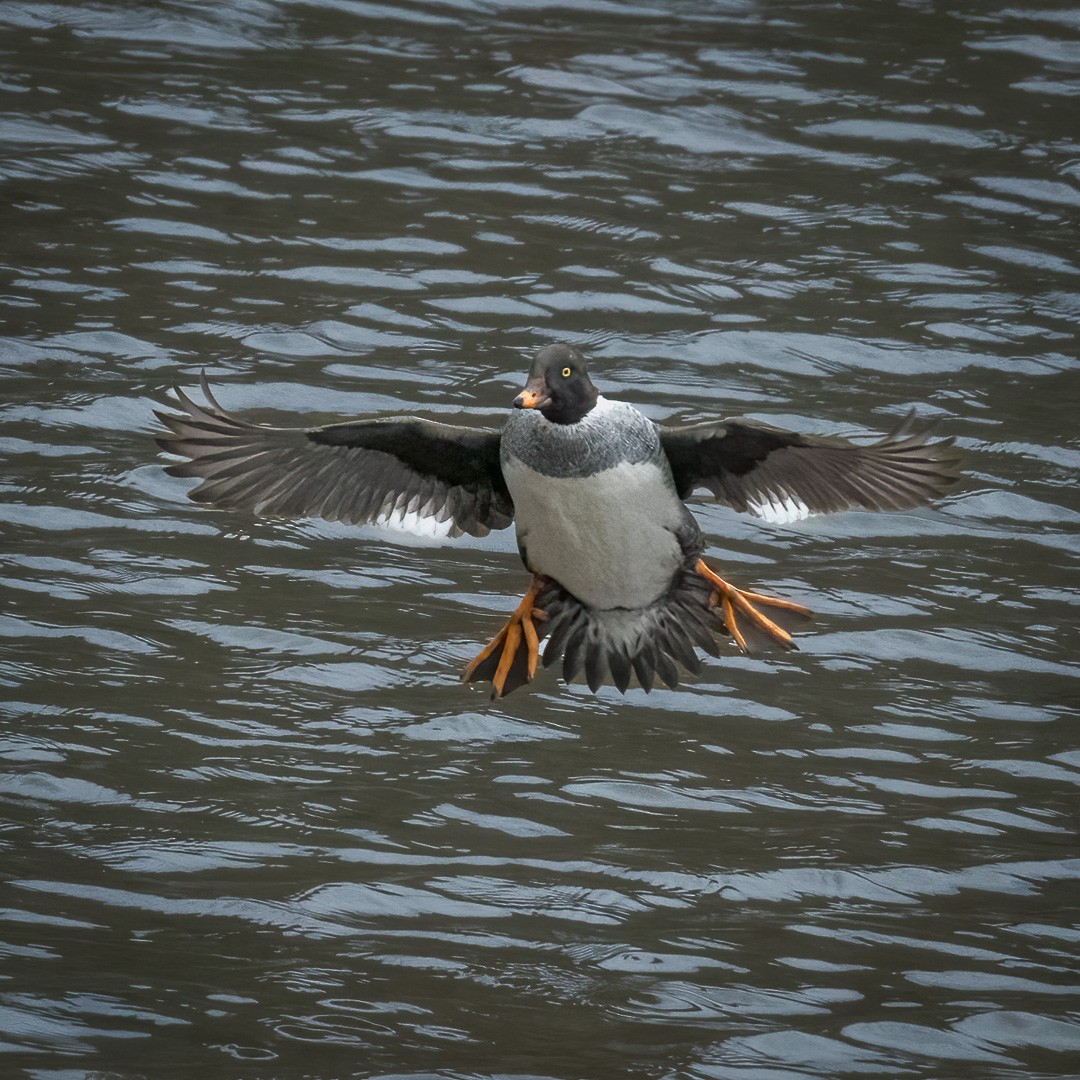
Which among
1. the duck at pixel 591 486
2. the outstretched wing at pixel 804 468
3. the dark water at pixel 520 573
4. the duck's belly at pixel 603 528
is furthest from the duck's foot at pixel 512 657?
the outstretched wing at pixel 804 468

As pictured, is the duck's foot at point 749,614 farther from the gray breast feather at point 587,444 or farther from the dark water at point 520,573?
Result: the dark water at point 520,573

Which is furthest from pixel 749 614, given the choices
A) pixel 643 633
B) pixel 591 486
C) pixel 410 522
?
pixel 410 522

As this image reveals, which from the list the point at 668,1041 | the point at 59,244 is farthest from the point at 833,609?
the point at 59,244

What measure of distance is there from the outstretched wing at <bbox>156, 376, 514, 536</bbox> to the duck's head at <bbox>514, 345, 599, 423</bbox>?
1.35ft

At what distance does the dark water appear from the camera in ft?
18.2

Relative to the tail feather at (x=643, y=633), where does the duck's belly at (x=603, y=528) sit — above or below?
above

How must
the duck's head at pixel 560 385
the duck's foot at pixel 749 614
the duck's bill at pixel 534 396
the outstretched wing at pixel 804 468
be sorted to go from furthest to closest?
the duck's foot at pixel 749 614 < the outstretched wing at pixel 804 468 < the duck's head at pixel 560 385 < the duck's bill at pixel 534 396

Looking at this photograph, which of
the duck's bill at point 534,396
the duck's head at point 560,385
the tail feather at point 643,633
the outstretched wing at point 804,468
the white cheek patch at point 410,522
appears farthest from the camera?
the white cheek patch at point 410,522

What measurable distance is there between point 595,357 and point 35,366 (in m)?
2.80

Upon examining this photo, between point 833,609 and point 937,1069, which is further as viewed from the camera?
point 833,609

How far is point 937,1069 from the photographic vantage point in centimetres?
527

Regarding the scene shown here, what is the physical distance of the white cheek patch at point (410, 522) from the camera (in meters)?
6.58

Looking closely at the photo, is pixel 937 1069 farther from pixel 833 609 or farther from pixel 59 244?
pixel 59 244

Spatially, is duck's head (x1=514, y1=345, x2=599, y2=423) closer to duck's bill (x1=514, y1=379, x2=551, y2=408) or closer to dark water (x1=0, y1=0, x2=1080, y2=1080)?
duck's bill (x1=514, y1=379, x2=551, y2=408)
